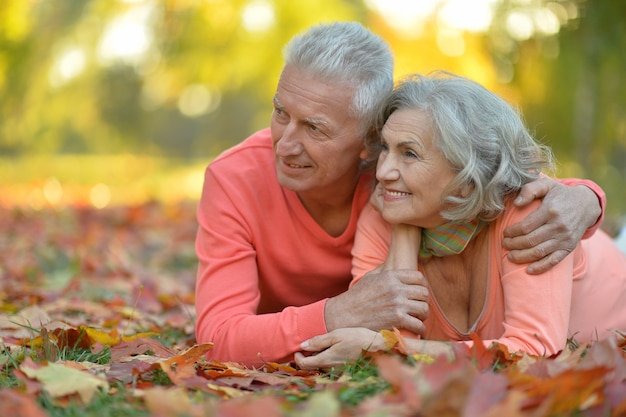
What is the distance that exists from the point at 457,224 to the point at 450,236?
0.20ft

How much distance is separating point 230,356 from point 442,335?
0.82 meters

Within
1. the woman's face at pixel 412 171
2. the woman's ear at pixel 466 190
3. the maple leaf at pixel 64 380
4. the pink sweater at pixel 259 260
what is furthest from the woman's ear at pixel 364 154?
the maple leaf at pixel 64 380

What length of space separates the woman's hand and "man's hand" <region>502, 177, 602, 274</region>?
1.92 ft

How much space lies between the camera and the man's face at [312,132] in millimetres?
2947

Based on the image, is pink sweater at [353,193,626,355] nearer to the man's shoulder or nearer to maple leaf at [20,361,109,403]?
the man's shoulder

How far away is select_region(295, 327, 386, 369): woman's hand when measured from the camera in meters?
2.62

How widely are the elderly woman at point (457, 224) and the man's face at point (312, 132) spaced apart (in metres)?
0.15

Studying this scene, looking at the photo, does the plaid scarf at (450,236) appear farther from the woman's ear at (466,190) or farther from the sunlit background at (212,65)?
the sunlit background at (212,65)

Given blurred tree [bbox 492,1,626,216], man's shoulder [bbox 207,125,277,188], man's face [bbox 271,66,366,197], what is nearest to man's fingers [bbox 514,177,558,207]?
man's face [bbox 271,66,366,197]

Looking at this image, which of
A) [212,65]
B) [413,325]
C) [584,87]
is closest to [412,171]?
[413,325]

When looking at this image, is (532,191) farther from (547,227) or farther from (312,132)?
(312,132)

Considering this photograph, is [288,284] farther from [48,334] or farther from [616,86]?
[616,86]

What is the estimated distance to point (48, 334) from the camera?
285 cm

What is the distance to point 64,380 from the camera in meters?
2.17
